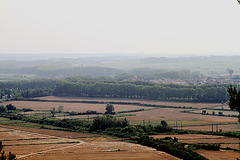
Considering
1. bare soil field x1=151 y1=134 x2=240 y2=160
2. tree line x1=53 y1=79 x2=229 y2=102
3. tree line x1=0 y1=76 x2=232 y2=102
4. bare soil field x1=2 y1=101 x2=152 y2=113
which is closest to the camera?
bare soil field x1=151 y1=134 x2=240 y2=160

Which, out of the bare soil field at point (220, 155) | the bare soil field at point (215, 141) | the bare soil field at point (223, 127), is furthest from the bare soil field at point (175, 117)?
the bare soil field at point (220, 155)

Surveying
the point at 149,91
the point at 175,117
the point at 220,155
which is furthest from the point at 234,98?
the point at 149,91

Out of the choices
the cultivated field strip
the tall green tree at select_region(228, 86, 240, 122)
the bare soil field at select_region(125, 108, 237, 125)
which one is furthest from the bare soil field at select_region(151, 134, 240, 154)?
the tall green tree at select_region(228, 86, 240, 122)

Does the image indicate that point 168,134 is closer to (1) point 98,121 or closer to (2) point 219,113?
(1) point 98,121

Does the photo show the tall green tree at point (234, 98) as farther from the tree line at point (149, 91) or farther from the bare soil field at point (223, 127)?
the tree line at point (149, 91)

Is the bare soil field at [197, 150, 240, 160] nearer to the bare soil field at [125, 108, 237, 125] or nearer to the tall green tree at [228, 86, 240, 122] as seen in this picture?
the tall green tree at [228, 86, 240, 122]

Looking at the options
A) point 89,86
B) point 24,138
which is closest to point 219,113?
point 24,138

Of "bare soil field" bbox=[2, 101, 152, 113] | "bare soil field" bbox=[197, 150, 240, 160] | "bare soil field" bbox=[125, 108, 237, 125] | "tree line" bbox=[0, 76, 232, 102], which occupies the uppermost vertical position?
"tree line" bbox=[0, 76, 232, 102]

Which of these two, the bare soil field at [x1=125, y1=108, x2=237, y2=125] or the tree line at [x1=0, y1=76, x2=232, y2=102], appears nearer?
the bare soil field at [x1=125, y1=108, x2=237, y2=125]

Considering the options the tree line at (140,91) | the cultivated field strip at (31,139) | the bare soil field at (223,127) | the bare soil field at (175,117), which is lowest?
the cultivated field strip at (31,139)
